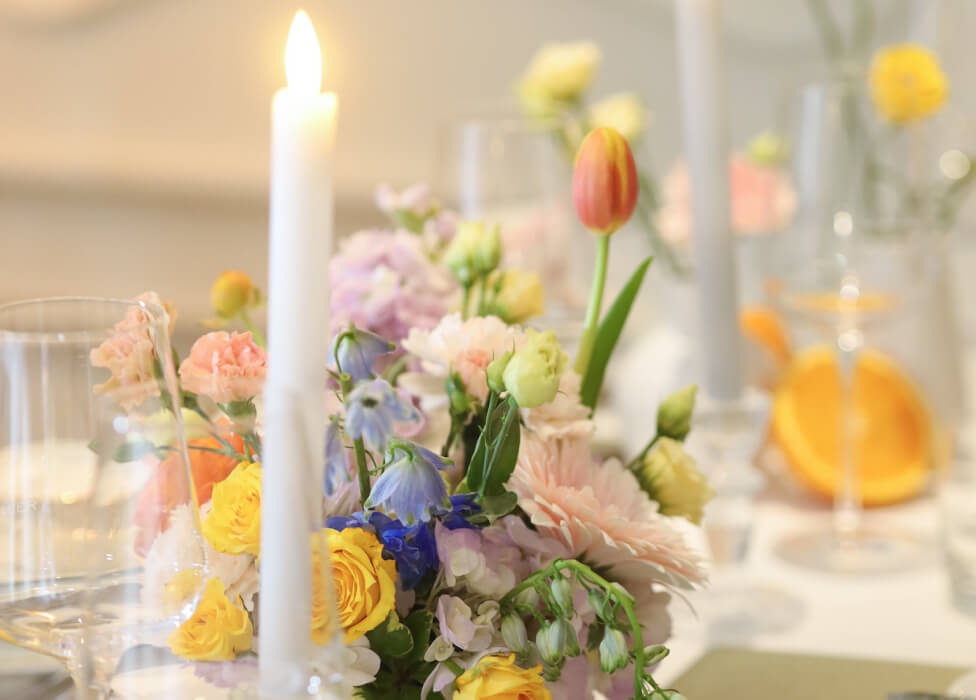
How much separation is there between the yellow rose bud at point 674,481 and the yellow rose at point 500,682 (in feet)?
0.28

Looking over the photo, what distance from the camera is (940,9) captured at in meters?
1.36

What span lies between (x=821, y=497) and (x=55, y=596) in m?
0.65

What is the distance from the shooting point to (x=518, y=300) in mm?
364

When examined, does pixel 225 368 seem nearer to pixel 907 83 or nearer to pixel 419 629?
pixel 419 629

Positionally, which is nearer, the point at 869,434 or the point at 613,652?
the point at 613,652

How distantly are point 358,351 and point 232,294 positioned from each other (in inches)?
3.6

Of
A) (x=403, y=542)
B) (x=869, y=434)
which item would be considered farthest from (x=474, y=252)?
(x=869, y=434)

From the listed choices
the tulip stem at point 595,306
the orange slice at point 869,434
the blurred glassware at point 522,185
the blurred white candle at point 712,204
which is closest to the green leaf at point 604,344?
the tulip stem at point 595,306

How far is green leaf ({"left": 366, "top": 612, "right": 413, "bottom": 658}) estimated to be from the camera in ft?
0.92

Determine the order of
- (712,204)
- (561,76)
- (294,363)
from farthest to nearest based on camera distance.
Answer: (561,76) < (712,204) < (294,363)

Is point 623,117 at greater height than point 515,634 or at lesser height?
greater

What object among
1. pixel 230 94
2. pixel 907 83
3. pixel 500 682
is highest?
pixel 230 94

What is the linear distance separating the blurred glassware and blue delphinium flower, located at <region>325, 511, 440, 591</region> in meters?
0.44

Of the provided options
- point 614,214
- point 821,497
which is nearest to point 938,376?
point 821,497
